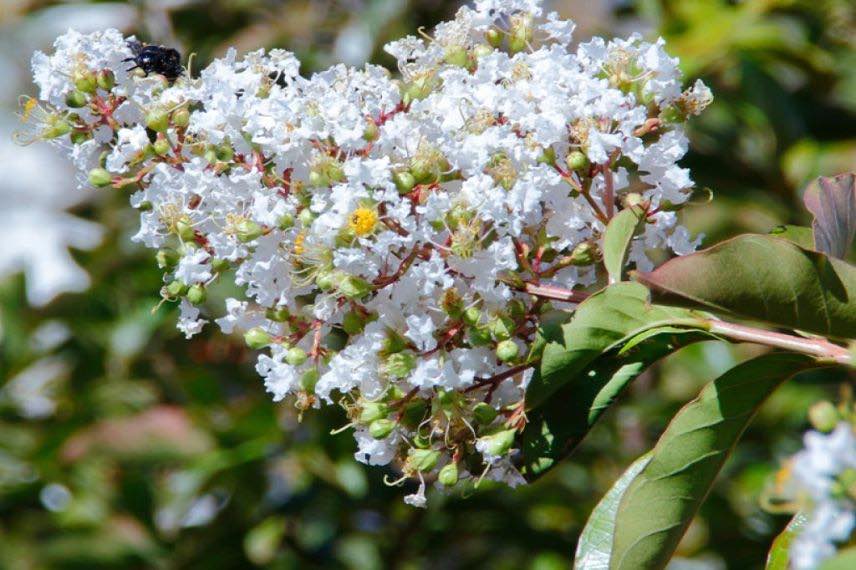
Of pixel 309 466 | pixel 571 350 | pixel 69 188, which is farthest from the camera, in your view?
pixel 69 188

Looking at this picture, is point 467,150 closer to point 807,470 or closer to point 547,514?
point 807,470

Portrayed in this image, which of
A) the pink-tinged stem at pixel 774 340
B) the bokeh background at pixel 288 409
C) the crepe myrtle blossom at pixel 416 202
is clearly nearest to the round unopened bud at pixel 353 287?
the crepe myrtle blossom at pixel 416 202

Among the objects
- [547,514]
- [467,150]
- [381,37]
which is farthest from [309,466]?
[467,150]

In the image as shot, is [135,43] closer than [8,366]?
Yes

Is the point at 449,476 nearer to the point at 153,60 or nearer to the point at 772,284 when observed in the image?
the point at 772,284

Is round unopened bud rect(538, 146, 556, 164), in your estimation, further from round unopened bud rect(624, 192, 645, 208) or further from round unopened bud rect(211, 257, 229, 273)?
round unopened bud rect(211, 257, 229, 273)

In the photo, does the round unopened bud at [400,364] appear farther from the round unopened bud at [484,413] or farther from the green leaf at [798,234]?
the green leaf at [798,234]

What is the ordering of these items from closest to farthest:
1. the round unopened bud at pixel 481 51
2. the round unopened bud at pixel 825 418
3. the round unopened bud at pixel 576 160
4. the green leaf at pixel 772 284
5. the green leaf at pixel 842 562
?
the green leaf at pixel 842 562 < the round unopened bud at pixel 825 418 < the green leaf at pixel 772 284 < the round unopened bud at pixel 576 160 < the round unopened bud at pixel 481 51
